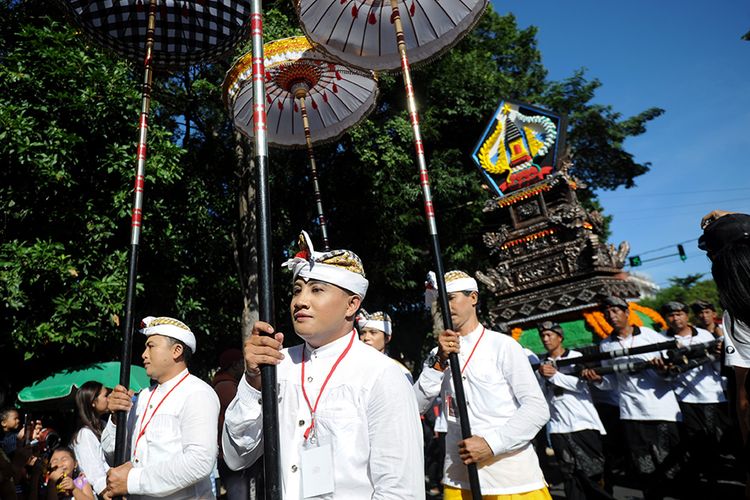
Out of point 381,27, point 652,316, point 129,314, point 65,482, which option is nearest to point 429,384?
point 129,314

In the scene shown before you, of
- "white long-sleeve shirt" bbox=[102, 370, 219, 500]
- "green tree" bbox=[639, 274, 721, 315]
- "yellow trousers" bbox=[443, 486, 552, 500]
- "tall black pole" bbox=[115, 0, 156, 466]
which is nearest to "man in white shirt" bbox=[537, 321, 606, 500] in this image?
"yellow trousers" bbox=[443, 486, 552, 500]

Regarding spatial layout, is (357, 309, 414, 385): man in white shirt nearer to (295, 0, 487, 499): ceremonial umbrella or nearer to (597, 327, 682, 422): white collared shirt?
(597, 327, 682, 422): white collared shirt

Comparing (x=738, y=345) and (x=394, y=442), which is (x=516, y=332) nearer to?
(x=738, y=345)

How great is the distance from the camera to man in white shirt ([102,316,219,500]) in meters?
2.92

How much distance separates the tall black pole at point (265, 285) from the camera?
5.31 feet

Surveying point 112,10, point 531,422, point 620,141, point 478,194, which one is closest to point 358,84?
point 112,10

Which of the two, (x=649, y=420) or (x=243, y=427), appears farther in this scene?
Result: (x=649, y=420)

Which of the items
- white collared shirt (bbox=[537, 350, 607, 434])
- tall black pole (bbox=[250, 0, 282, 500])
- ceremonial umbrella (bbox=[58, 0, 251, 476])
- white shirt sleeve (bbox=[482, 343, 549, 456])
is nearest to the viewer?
tall black pole (bbox=[250, 0, 282, 500])

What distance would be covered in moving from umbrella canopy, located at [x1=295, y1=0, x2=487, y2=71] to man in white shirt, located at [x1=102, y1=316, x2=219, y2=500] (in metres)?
2.65

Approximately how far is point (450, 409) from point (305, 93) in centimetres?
341

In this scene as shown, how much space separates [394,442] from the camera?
2088 mm

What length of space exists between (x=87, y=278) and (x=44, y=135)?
85.9 inches

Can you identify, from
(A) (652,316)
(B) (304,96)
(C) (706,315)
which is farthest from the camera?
(A) (652,316)

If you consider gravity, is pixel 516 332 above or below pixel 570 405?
above
